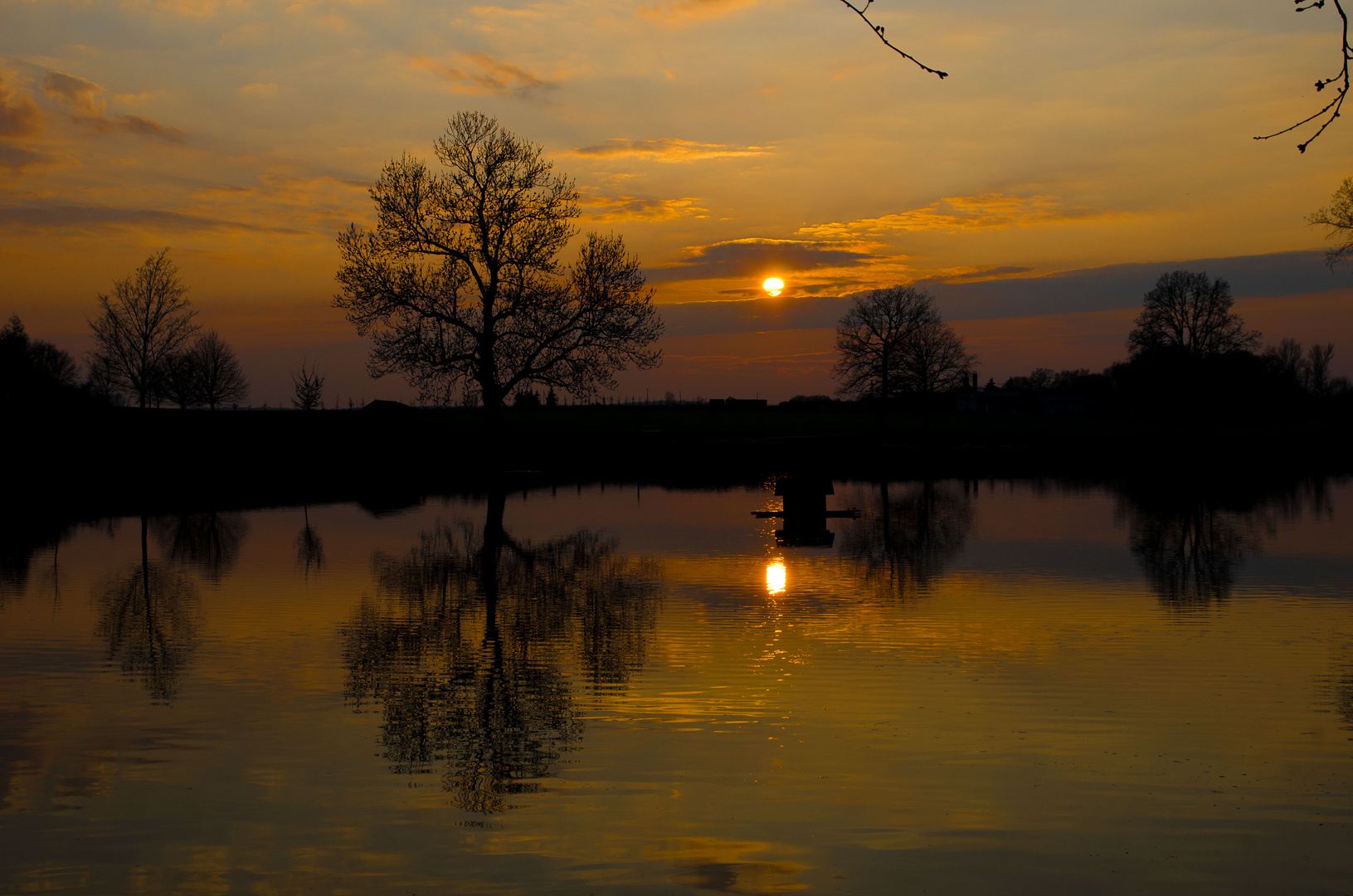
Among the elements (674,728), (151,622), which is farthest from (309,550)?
(674,728)

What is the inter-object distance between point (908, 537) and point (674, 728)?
45.7 feet

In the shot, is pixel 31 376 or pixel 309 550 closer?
pixel 309 550

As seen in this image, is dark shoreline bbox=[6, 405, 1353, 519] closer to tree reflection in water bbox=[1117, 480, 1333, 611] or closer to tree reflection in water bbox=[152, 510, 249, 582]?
tree reflection in water bbox=[152, 510, 249, 582]

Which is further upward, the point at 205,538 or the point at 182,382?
the point at 182,382

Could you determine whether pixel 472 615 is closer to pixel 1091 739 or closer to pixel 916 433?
pixel 1091 739

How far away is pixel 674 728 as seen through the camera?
7961 mm

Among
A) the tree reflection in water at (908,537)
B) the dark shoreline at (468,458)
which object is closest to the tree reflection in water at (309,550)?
the dark shoreline at (468,458)

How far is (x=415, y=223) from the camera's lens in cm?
4425

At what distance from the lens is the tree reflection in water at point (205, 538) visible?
55.2ft

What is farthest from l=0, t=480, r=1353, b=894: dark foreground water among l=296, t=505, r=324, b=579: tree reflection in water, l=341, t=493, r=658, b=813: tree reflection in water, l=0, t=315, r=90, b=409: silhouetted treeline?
l=0, t=315, r=90, b=409: silhouetted treeline

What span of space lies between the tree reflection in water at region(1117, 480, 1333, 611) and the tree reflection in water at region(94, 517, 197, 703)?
36.9ft

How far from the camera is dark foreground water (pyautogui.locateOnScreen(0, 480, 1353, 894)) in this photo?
18.6 ft

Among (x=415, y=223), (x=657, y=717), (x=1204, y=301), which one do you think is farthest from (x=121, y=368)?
(x=1204, y=301)

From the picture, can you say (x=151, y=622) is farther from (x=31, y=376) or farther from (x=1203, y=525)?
(x=31, y=376)
